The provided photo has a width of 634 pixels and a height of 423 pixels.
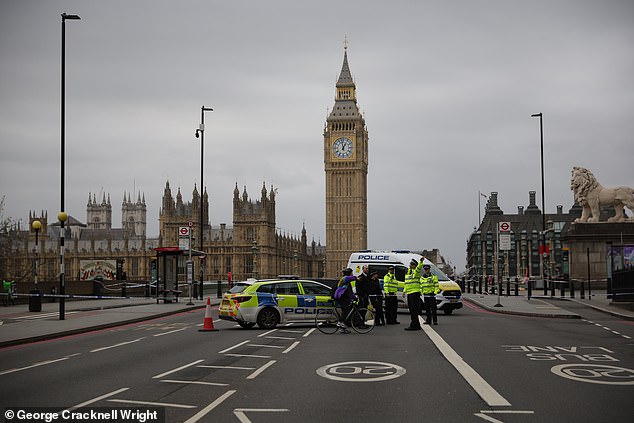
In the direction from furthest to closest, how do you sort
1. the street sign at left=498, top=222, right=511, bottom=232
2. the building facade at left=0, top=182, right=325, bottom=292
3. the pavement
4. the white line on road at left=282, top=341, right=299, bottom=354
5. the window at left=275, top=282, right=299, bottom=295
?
the building facade at left=0, top=182, right=325, bottom=292
the street sign at left=498, top=222, right=511, bottom=232
the window at left=275, top=282, right=299, bottom=295
the pavement
the white line on road at left=282, top=341, right=299, bottom=354

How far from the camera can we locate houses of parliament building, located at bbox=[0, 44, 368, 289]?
429 ft

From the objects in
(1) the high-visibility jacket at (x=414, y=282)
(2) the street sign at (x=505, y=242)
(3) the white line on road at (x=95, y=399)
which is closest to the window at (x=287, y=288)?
(1) the high-visibility jacket at (x=414, y=282)

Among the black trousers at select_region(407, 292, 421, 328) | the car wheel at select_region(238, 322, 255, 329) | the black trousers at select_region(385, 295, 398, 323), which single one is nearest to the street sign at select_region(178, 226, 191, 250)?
the car wheel at select_region(238, 322, 255, 329)

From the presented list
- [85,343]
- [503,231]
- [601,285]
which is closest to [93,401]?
[85,343]

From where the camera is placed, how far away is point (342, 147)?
15688cm

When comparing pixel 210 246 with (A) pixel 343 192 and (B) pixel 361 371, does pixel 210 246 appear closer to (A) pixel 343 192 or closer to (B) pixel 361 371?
(A) pixel 343 192

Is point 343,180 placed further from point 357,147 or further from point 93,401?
point 93,401

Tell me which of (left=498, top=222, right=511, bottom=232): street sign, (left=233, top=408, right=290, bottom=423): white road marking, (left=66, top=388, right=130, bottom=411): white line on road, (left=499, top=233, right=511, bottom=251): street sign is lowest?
(left=66, top=388, right=130, bottom=411): white line on road

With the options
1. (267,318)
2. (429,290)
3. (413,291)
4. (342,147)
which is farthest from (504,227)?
(342,147)

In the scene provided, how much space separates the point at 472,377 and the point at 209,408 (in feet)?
14.4

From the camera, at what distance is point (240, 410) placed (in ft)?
30.1

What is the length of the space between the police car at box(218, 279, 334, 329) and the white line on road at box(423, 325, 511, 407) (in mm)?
5346

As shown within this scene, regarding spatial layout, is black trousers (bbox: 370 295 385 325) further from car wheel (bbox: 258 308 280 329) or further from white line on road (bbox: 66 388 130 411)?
white line on road (bbox: 66 388 130 411)

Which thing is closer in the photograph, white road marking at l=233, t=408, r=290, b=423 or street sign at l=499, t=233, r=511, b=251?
white road marking at l=233, t=408, r=290, b=423
